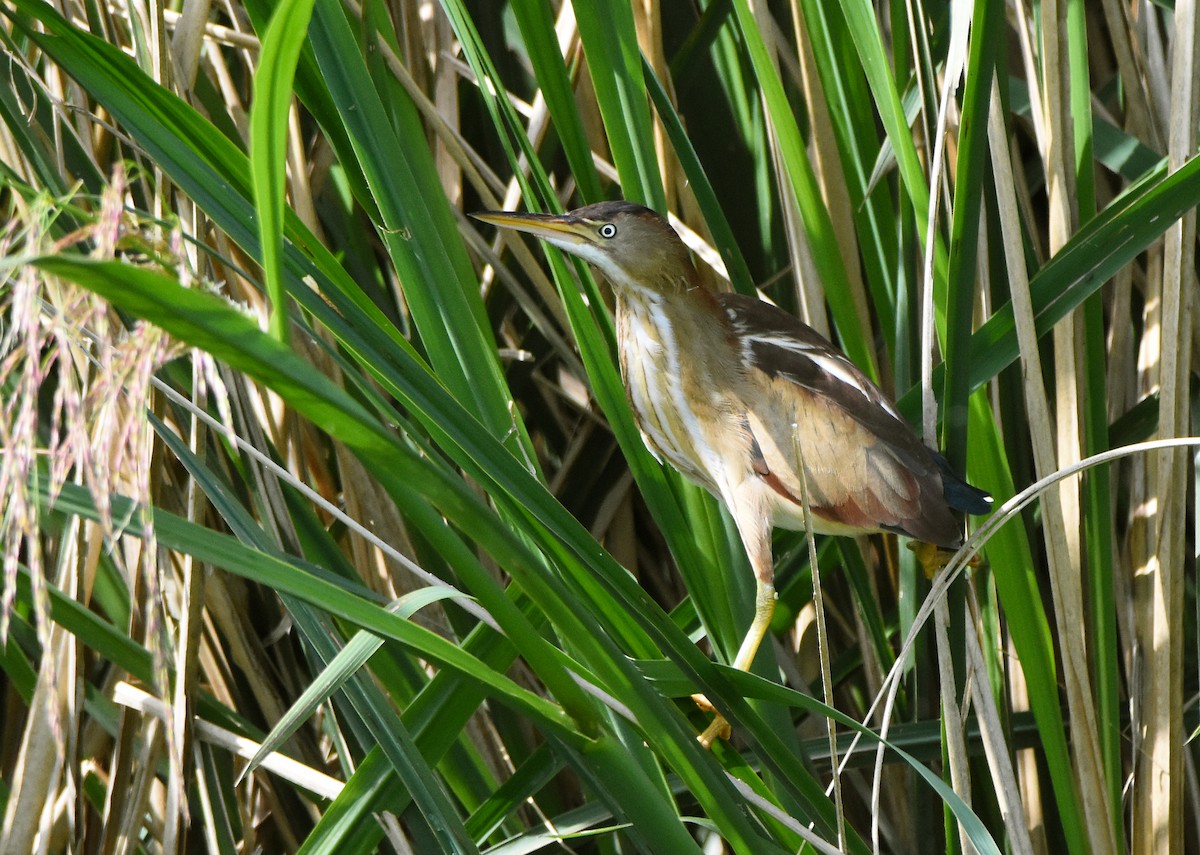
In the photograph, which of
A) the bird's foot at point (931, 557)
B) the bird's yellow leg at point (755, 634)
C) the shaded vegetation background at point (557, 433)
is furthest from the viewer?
the bird's foot at point (931, 557)

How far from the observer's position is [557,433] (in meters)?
1.51

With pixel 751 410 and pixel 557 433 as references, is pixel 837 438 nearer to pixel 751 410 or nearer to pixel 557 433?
pixel 751 410

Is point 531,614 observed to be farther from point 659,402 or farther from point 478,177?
point 478,177

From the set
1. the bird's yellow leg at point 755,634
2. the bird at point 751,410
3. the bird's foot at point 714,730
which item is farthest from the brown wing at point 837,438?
the bird's foot at point 714,730

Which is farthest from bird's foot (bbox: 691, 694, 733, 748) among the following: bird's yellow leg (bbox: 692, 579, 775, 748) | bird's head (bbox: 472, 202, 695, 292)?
bird's head (bbox: 472, 202, 695, 292)

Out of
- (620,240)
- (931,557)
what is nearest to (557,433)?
(620,240)

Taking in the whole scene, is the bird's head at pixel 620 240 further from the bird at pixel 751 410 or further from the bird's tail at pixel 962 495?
the bird's tail at pixel 962 495

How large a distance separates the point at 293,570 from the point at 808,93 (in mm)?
780

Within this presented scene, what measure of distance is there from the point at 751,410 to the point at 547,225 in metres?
0.30

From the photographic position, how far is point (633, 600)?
81cm

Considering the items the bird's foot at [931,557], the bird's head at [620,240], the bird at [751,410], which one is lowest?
the bird's foot at [931,557]

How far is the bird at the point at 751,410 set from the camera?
1.10 metres

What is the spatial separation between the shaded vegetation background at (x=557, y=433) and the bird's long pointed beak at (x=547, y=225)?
0.03 m

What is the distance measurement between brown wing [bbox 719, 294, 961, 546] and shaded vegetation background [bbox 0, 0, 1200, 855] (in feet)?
0.15
